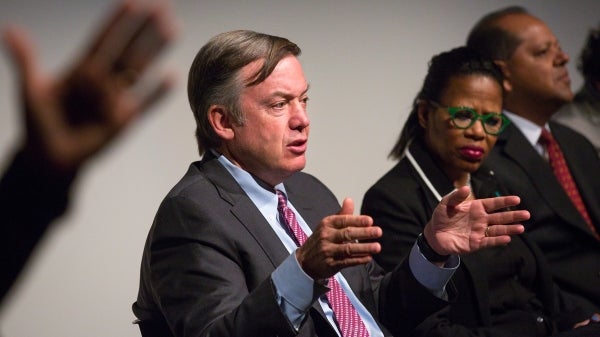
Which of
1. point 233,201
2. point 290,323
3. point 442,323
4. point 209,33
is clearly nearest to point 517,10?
point 209,33

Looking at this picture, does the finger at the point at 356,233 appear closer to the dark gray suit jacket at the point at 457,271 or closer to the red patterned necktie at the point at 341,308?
the red patterned necktie at the point at 341,308

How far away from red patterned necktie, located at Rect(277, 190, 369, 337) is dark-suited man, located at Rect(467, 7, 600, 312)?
3.79 ft

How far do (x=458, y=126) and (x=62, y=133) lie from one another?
2.26 meters

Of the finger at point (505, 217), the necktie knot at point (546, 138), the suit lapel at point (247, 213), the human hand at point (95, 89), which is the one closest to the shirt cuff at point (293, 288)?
the suit lapel at point (247, 213)

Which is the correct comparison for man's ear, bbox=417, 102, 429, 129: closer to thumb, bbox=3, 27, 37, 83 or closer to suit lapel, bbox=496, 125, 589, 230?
suit lapel, bbox=496, 125, 589, 230

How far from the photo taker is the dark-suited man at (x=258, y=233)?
7.35 ft

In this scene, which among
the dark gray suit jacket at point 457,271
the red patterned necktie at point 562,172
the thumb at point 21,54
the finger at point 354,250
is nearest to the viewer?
the thumb at point 21,54

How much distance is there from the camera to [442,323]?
2809mm

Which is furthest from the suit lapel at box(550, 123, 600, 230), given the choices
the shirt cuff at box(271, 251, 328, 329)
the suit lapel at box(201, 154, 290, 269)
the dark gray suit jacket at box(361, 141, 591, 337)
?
the shirt cuff at box(271, 251, 328, 329)

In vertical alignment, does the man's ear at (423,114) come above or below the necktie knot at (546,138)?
above

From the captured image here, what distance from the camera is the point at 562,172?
147 inches

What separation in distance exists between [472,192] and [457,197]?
888 mm

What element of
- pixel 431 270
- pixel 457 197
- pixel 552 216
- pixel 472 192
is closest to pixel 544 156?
pixel 552 216

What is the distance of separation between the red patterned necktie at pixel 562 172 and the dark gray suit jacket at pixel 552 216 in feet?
0.10
